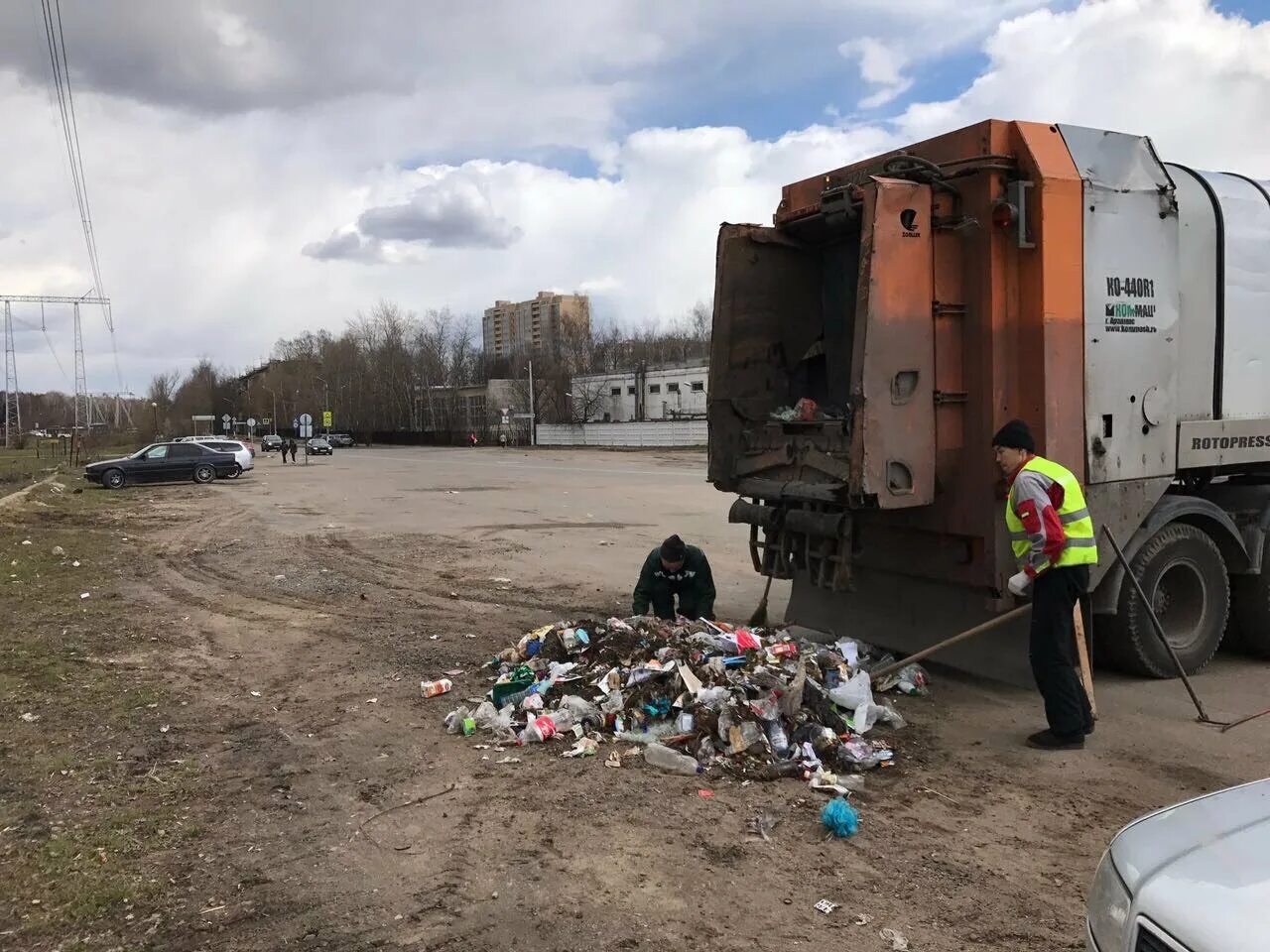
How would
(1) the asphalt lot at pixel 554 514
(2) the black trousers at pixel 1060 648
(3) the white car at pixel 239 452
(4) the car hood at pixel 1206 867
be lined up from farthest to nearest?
(3) the white car at pixel 239 452
(1) the asphalt lot at pixel 554 514
(2) the black trousers at pixel 1060 648
(4) the car hood at pixel 1206 867

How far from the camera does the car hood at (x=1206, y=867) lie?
189 centimetres

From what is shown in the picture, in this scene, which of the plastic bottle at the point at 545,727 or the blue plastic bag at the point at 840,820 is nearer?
the blue plastic bag at the point at 840,820

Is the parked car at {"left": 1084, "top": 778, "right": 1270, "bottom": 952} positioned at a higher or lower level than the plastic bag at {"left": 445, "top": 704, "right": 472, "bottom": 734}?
higher

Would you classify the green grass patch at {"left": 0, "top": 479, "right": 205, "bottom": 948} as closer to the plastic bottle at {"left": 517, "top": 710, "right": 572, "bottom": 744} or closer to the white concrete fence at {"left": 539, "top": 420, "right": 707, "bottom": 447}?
the plastic bottle at {"left": 517, "top": 710, "right": 572, "bottom": 744}

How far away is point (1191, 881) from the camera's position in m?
2.08

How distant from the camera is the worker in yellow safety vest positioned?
4.92 m

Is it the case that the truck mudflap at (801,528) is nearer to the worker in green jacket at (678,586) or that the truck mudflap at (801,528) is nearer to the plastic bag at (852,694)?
the worker in green jacket at (678,586)

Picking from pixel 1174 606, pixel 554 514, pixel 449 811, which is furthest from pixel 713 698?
pixel 554 514

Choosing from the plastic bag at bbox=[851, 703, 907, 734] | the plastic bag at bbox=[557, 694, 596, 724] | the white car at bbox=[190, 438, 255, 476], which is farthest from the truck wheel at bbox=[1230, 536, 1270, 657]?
the white car at bbox=[190, 438, 255, 476]

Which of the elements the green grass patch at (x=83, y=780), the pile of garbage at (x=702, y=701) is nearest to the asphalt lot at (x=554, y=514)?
the pile of garbage at (x=702, y=701)

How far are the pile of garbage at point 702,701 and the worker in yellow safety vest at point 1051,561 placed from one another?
0.89 metres

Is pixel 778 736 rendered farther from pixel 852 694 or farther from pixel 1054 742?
pixel 1054 742

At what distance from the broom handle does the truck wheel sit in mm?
2351

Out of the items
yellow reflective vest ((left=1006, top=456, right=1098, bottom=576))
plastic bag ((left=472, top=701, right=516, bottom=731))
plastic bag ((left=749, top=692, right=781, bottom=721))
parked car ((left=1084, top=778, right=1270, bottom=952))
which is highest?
yellow reflective vest ((left=1006, top=456, right=1098, bottom=576))
